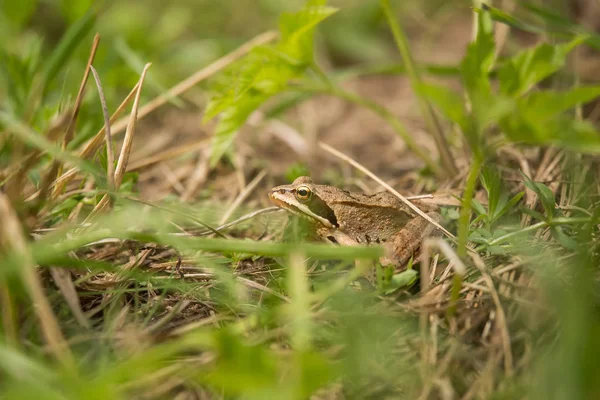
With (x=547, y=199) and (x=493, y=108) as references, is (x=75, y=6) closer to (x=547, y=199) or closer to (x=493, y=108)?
(x=493, y=108)

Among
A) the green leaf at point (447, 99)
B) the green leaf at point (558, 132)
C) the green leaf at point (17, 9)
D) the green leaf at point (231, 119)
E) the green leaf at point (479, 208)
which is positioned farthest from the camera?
the green leaf at point (17, 9)

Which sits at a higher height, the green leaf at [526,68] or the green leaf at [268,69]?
the green leaf at [526,68]

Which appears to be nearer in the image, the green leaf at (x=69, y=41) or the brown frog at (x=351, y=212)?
the brown frog at (x=351, y=212)

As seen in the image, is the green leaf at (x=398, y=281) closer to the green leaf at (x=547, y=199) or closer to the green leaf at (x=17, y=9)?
the green leaf at (x=547, y=199)

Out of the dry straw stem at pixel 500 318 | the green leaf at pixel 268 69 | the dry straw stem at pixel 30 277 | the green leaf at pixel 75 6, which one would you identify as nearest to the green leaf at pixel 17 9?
the green leaf at pixel 75 6

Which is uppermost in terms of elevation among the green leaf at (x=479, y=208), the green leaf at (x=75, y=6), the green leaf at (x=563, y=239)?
the green leaf at (x=75, y=6)

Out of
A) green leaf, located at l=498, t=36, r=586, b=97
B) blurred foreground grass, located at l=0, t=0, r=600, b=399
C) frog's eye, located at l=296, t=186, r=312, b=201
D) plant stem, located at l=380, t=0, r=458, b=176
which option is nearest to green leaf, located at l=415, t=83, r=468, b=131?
blurred foreground grass, located at l=0, t=0, r=600, b=399

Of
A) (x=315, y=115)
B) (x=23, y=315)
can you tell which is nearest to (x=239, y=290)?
(x=23, y=315)

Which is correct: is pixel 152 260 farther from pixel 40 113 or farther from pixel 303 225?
pixel 40 113
